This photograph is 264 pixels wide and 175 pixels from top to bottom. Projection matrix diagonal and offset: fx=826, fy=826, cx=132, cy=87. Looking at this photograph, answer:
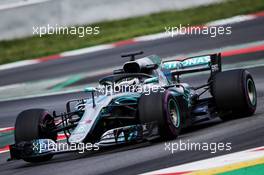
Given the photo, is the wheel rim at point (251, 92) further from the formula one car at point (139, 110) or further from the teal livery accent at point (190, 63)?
the teal livery accent at point (190, 63)

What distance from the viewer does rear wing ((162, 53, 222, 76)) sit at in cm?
1231

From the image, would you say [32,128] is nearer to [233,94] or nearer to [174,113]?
[174,113]

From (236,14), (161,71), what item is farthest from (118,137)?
(236,14)

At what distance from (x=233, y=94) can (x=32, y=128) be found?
9.31ft

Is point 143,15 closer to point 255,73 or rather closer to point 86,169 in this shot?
point 255,73

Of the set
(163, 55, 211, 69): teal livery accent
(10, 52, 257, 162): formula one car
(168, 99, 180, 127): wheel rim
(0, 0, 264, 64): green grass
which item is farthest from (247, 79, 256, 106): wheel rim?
(0, 0, 264, 64): green grass

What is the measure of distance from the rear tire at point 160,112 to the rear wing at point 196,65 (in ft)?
6.28

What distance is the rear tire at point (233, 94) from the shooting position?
11422mm

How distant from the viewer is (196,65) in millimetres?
12406

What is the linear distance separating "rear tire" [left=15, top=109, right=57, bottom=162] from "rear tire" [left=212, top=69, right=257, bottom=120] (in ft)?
8.02

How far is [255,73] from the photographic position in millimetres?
15711

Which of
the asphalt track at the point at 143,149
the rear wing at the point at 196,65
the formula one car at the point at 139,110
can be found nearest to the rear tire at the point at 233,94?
the formula one car at the point at 139,110

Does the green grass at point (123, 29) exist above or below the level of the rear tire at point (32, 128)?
above

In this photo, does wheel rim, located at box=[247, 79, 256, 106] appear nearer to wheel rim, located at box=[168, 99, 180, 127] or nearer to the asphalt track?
the asphalt track
